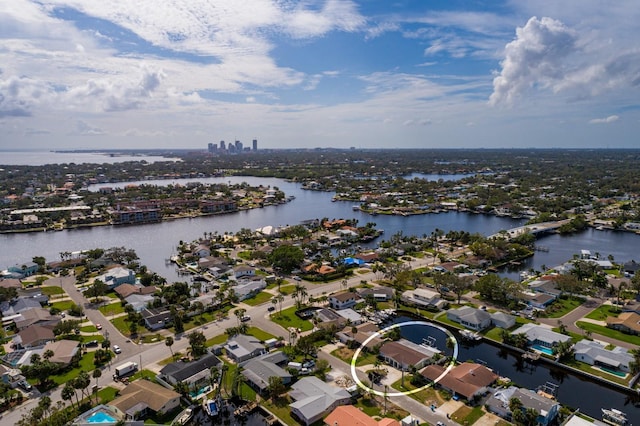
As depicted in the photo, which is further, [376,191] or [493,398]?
[376,191]

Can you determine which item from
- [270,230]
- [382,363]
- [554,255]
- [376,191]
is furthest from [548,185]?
[382,363]

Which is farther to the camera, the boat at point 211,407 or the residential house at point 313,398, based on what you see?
the boat at point 211,407

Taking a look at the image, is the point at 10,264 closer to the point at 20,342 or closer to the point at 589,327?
the point at 20,342

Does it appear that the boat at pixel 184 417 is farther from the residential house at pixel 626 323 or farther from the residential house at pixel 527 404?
the residential house at pixel 626 323

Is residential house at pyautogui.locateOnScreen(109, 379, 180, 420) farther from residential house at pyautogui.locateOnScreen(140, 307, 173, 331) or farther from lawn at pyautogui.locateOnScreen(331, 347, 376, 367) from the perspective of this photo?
lawn at pyautogui.locateOnScreen(331, 347, 376, 367)

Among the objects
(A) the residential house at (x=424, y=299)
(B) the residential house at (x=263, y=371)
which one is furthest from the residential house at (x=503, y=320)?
(B) the residential house at (x=263, y=371)

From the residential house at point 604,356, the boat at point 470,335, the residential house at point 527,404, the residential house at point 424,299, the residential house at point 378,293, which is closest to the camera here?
the residential house at point 527,404
